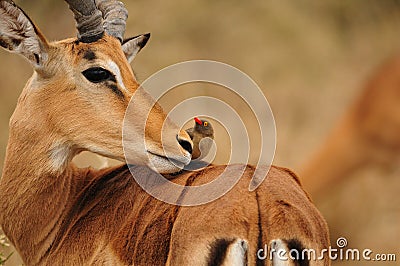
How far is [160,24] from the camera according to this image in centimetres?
1540

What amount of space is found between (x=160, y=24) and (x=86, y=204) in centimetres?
1099

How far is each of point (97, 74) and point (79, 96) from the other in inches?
5.8

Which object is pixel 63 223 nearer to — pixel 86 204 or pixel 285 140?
pixel 86 204

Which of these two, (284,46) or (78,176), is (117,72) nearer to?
(78,176)

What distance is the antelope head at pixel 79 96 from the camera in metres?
4.46

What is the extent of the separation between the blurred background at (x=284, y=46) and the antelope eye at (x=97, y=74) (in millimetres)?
8593

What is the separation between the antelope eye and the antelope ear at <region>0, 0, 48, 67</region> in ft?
0.83

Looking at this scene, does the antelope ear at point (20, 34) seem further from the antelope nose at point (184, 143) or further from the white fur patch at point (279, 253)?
the white fur patch at point (279, 253)

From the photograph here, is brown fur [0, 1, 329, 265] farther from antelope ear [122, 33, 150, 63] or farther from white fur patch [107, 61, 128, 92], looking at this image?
antelope ear [122, 33, 150, 63]

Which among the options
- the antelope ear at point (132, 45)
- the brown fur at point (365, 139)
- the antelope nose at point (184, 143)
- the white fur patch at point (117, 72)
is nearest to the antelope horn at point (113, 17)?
the antelope ear at point (132, 45)

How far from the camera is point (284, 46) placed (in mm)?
15914

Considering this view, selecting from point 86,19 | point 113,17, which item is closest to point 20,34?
point 86,19

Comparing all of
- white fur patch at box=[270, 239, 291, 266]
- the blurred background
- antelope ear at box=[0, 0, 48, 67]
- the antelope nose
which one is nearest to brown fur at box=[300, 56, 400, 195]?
the blurred background

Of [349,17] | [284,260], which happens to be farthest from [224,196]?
[349,17]
